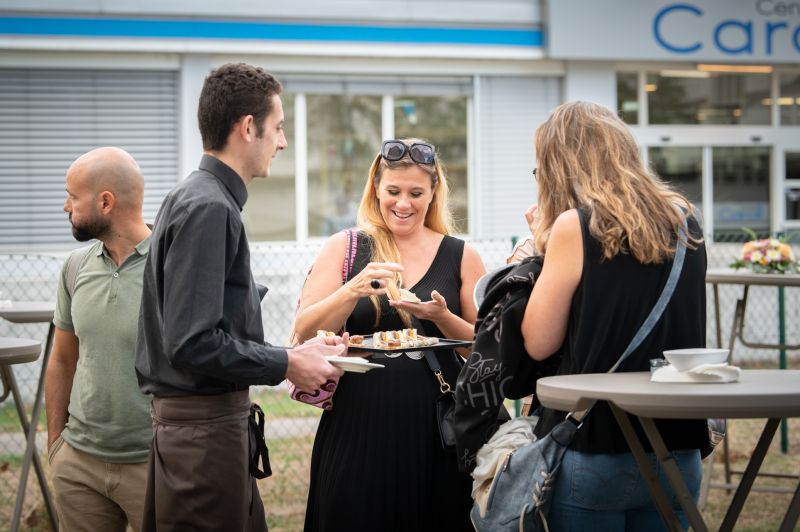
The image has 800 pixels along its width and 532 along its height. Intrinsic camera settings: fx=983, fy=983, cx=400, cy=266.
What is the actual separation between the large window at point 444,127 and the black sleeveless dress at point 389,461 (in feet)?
29.4

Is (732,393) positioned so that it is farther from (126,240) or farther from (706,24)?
(706,24)

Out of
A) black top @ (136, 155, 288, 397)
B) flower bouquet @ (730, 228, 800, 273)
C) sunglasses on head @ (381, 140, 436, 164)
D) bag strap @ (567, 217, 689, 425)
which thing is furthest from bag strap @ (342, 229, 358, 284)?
flower bouquet @ (730, 228, 800, 273)

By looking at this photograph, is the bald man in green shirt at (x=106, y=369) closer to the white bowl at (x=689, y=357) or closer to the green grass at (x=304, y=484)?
the white bowl at (x=689, y=357)

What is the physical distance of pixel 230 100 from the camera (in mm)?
3041

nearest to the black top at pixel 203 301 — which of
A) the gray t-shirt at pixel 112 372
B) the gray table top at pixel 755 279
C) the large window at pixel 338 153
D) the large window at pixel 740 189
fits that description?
the gray t-shirt at pixel 112 372

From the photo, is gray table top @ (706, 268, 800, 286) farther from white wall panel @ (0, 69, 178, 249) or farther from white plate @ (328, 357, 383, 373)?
Answer: white wall panel @ (0, 69, 178, 249)

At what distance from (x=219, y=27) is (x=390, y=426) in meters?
8.63

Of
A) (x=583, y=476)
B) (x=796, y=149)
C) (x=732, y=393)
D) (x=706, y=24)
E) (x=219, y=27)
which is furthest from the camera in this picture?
(x=796, y=149)

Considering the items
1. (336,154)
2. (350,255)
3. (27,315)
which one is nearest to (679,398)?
(350,255)

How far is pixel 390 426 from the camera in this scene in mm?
3750

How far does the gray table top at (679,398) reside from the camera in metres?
2.51

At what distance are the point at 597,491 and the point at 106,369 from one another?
189 centimetres

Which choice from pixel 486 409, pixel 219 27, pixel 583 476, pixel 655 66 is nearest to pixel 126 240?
pixel 486 409

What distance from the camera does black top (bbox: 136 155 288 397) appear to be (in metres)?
2.77
